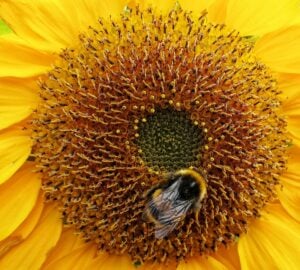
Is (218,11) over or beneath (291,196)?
over

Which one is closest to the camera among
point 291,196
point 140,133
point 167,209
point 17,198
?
point 167,209

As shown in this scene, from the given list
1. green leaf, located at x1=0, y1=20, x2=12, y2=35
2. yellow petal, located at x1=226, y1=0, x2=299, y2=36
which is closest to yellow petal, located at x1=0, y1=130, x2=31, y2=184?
green leaf, located at x1=0, y1=20, x2=12, y2=35

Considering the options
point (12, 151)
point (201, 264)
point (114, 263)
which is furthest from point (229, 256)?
point (12, 151)

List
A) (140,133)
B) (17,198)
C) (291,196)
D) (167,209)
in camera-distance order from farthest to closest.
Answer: (291,196)
(17,198)
(140,133)
(167,209)

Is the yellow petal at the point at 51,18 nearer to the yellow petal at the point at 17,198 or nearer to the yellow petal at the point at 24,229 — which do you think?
the yellow petal at the point at 17,198

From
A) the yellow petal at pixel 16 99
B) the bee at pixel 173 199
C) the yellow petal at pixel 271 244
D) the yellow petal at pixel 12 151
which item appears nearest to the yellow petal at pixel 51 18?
the yellow petal at pixel 16 99

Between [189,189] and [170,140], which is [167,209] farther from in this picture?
[170,140]

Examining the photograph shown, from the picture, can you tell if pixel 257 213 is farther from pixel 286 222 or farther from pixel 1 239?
pixel 1 239
